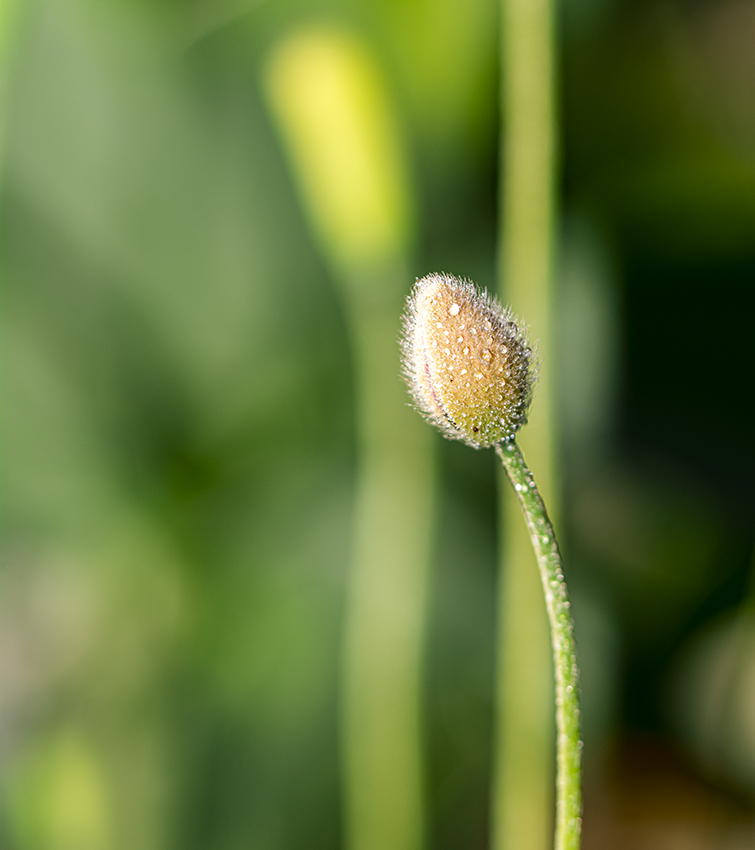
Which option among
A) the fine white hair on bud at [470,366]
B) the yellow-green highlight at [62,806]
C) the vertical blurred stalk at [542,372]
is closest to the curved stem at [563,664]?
the fine white hair on bud at [470,366]

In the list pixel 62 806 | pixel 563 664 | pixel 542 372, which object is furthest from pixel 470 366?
pixel 62 806

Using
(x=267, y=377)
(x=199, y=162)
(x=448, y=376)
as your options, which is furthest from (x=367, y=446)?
(x=448, y=376)

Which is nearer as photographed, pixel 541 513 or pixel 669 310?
pixel 541 513

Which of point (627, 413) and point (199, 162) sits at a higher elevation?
point (199, 162)

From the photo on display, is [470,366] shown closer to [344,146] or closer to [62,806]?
[344,146]

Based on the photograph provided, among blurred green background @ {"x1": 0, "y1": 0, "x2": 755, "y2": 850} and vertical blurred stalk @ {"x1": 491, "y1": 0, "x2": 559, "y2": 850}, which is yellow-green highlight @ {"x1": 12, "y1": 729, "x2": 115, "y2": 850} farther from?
vertical blurred stalk @ {"x1": 491, "y1": 0, "x2": 559, "y2": 850}

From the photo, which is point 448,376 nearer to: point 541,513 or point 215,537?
point 541,513

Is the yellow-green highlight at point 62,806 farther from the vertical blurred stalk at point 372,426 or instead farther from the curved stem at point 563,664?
the curved stem at point 563,664
